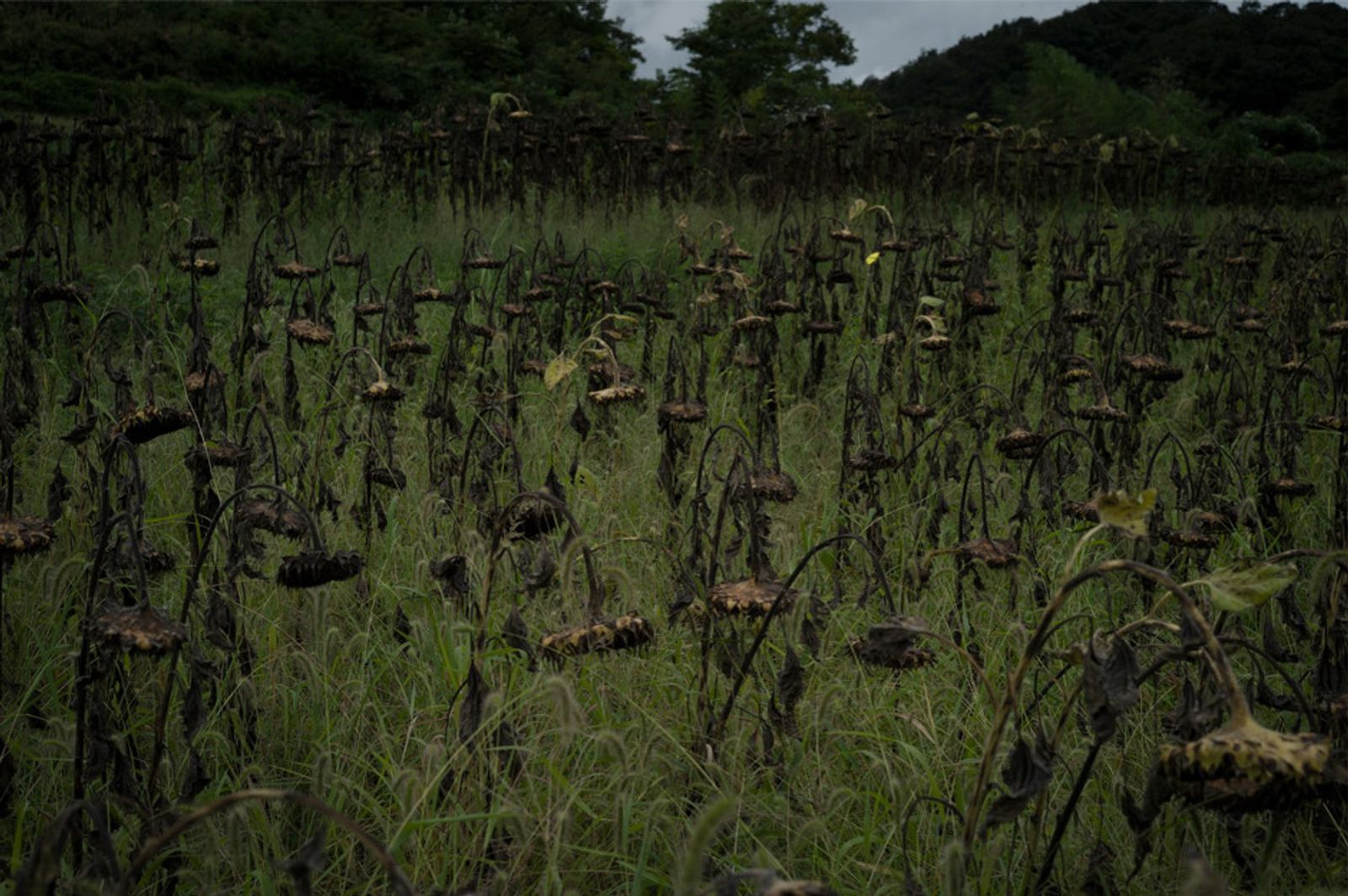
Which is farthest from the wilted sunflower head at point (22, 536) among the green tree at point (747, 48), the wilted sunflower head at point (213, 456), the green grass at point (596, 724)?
the green tree at point (747, 48)

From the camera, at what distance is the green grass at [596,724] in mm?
2004

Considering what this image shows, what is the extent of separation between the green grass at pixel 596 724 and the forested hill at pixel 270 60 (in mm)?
11313

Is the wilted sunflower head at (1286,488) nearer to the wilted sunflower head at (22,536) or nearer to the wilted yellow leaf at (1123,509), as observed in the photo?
the wilted yellow leaf at (1123,509)

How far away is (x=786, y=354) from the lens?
238 inches

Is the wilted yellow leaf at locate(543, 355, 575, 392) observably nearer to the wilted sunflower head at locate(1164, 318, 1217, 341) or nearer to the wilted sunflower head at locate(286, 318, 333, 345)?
the wilted sunflower head at locate(286, 318, 333, 345)

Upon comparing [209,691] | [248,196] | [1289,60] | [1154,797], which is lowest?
[209,691]

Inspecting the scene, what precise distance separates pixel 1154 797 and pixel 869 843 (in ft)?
2.38

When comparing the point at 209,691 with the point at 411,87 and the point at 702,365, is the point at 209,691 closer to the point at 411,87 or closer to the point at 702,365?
the point at 702,365

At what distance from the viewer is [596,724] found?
245cm

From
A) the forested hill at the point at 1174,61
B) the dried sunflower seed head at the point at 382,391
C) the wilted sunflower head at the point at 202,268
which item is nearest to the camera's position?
the dried sunflower seed head at the point at 382,391

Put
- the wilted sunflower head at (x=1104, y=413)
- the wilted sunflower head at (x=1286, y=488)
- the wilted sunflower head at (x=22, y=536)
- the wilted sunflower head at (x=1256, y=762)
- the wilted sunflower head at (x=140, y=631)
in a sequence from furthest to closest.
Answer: the wilted sunflower head at (x=1286, y=488) < the wilted sunflower head at (x=1104, y=413) < the wilted sunflower head at (x=22, y=536) < the wilted sunflower head at (x=140, y=631) < the wilted sunflower head at (x=1256, y=762)

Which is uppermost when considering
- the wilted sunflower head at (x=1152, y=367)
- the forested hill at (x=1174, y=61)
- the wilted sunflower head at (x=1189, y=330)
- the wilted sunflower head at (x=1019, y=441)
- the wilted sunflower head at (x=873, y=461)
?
the forested hill at (x=1174, y=61)

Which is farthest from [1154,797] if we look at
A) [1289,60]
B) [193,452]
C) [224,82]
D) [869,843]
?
[1289,60]

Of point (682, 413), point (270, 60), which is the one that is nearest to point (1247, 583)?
point (682, 413)
